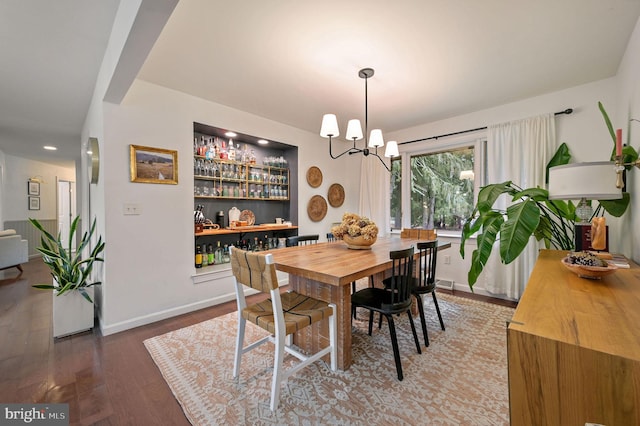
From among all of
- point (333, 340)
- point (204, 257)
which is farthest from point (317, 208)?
point (333, 340)

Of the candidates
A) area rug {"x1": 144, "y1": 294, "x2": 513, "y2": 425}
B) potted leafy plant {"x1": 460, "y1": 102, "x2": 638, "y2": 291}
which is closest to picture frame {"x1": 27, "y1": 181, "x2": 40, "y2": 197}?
area rug {"x1": 144, "y1": 294, "x2": 513, "y2": 425}

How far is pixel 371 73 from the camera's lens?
2475mm

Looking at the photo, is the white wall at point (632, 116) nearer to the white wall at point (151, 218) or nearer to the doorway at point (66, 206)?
the white wall at point (151, 218)

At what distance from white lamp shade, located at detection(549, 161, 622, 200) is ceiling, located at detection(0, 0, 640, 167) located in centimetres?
110

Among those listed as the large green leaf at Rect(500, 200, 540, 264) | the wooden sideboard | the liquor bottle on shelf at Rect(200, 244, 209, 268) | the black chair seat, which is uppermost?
the large green leaf at Rect(500, 200, 540, 264)

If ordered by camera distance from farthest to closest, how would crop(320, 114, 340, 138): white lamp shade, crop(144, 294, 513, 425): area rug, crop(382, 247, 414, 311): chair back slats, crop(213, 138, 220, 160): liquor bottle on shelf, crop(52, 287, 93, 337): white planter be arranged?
crop(213, 138, 220, 160): liquor bottle on shelf, crop(320, 114, 340, 138): white lamp shade, crop(52, 287, 93, 337): white planter, crop(382, 247, 414, 311): chair back slats, crop(144, 294, 513, 425): area rug

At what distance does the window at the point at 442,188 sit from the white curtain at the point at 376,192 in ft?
1.35

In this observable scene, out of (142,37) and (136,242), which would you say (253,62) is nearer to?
(142,37)

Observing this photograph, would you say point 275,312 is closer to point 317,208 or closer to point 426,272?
point 426,272

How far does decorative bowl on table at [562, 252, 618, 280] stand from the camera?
1.18 meters

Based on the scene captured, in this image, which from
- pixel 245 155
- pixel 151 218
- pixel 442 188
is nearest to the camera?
pixel 151 218

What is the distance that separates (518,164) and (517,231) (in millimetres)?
1944

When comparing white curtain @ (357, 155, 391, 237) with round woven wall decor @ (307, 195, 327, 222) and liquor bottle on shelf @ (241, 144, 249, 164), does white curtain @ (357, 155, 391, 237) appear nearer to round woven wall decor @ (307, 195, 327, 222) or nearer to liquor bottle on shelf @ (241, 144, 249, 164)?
round woven wall decor @ (307, 195, 327, 222)

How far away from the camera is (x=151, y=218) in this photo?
2.67m
